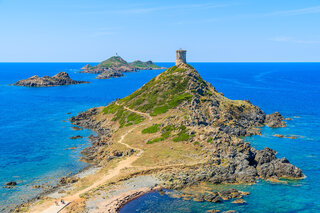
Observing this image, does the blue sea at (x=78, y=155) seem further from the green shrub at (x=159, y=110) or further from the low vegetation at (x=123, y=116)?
the green shrub at (x=159, y=110)

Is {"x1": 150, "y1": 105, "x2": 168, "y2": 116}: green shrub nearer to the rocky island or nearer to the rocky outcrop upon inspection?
the rocky island

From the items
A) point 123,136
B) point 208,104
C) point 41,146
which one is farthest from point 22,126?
point 208,104

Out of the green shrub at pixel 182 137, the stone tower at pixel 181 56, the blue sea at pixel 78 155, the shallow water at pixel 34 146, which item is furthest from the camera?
the stone tower at pixel 181 56

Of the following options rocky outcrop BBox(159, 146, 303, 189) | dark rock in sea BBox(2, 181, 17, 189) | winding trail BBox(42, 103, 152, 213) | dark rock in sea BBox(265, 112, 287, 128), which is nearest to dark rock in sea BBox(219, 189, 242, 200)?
rocky outcrop BBox(159, 146, 303, 189)

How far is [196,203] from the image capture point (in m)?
53.3

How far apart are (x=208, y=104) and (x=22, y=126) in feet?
252

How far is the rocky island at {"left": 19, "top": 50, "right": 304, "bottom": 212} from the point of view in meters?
58.2

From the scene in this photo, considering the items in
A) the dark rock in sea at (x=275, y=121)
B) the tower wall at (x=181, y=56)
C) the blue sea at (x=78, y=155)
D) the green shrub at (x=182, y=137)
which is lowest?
the blue sea at (x=78, y=155)

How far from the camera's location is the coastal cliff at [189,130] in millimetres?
65562

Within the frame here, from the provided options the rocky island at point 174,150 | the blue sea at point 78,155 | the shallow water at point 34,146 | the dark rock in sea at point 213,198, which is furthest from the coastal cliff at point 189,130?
the shallow water at point 34,146

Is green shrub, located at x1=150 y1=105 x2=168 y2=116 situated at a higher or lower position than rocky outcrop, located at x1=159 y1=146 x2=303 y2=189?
higher

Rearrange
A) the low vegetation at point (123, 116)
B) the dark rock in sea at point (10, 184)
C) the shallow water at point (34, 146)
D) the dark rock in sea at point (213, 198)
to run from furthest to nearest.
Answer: the low vegetation at point (123, 116), the shallow water at point (34, 146), the dark rock in sea at point (10, 184), the dark rock in sea at point (213, 198)

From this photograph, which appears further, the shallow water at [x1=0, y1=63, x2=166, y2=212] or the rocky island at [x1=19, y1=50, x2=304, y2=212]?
the shallow water at [x1=0, y1=63, x2=166, y2=212]

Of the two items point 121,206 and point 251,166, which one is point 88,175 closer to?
point 121,206
